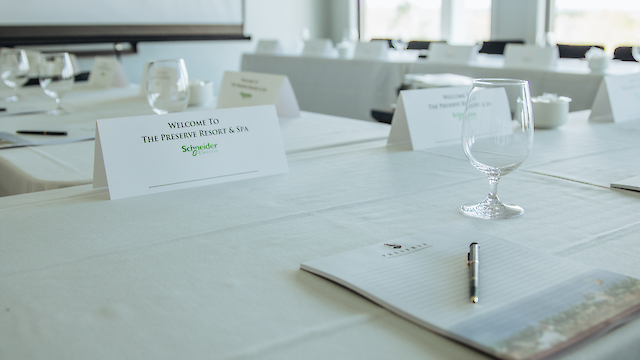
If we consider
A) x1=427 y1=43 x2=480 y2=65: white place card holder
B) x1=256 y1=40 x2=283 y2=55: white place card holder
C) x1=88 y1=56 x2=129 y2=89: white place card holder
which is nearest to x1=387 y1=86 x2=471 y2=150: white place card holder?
x1=88 y1=56 x2=129 y2=89: white place card holder

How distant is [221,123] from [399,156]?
39 centimetres

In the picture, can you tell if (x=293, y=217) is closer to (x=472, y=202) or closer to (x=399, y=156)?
(x=472, y=202)

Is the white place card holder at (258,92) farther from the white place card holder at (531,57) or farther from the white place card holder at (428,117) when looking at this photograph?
the white place card holder at (531,57)


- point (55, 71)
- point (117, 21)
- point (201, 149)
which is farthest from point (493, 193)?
point (117, 21)

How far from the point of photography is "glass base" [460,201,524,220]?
2.51ft

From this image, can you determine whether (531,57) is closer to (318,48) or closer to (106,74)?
(318,48)

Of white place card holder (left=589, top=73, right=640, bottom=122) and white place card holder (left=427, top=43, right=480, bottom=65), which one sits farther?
white place card holder (left=427, top=43, right=480, bottom=65)

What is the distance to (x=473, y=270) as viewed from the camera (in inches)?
21.0

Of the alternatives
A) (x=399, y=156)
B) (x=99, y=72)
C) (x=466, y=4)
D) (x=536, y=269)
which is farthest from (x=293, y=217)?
(x=466, y=4)

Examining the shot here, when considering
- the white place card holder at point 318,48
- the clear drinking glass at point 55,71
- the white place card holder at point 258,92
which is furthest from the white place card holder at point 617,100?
the white place card holder at point 318,48

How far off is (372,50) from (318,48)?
616mm

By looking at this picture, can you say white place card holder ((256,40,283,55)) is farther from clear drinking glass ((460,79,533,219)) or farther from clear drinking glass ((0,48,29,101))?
clear drinking glass ((460,79,533,219))

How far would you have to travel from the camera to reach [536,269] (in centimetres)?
56

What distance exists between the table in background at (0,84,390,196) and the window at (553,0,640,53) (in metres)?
4.93
